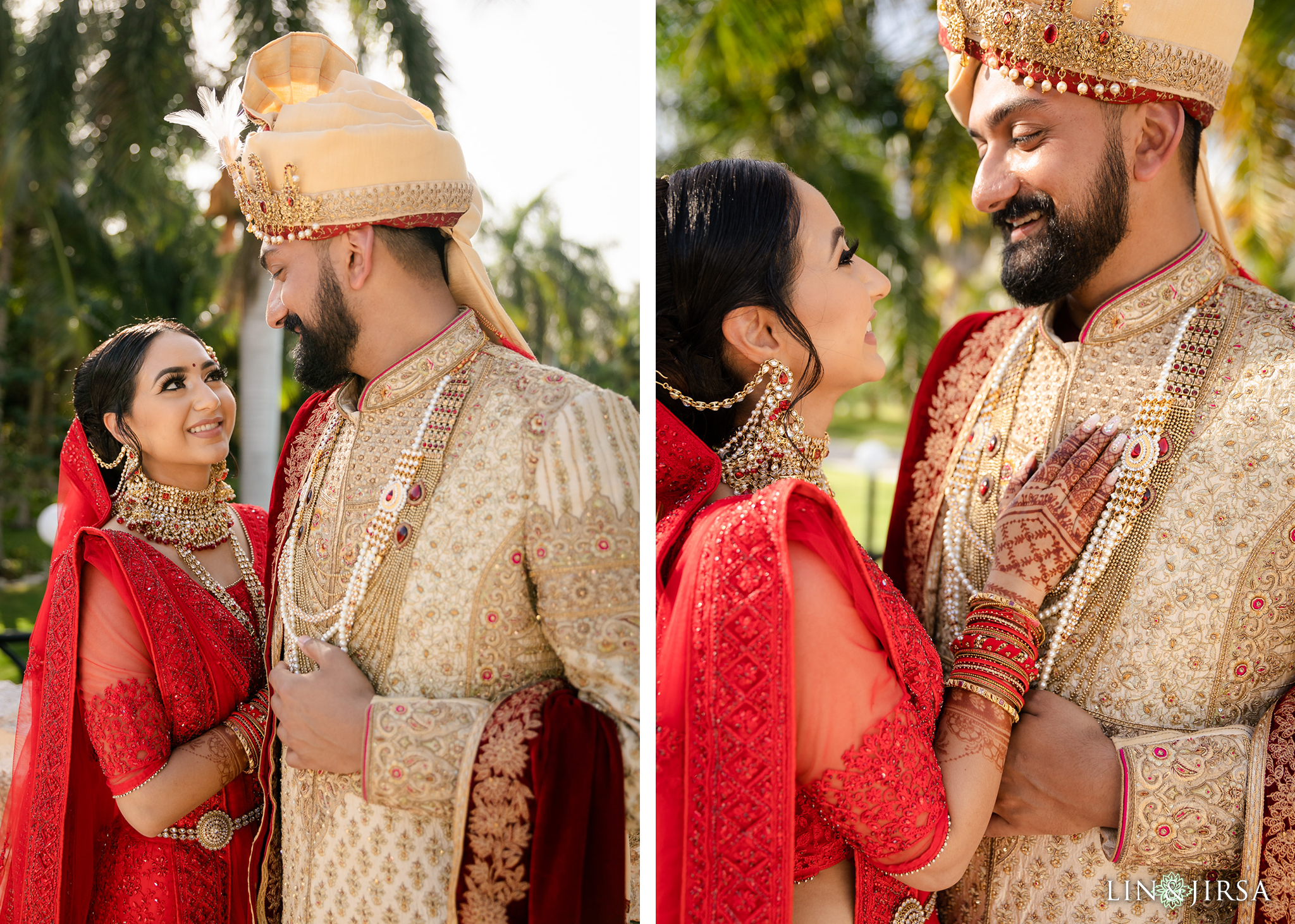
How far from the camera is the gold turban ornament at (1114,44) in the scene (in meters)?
1.54

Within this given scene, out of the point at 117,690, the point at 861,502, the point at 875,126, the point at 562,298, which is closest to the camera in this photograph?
the point at 117,690

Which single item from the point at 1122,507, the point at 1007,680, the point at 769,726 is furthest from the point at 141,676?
the point at 1122,507

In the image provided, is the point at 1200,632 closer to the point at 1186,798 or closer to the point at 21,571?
the point at 1186,798

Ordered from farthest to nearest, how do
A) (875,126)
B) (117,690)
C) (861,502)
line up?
1. (861,502)
2. (875,126)
3. (117,690)

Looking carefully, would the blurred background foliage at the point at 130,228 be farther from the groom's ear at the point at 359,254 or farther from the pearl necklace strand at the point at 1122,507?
the pearl necklace strand at the point at 1122,507

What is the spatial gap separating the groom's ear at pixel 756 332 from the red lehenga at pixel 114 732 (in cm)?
107

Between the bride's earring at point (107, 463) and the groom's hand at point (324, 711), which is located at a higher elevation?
the bride's earring at point (107, 463)

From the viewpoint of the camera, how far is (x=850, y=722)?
124cm

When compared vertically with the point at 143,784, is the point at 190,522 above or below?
above

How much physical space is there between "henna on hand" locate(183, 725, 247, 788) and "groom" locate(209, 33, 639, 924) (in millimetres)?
100

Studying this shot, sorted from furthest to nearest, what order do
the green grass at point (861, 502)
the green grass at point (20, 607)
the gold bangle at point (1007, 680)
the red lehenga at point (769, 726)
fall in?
the green grass at point (861, 502), the green grass at point (20, 607), the gold bangle at point (1007, 680), the red lehenga at point (769, 726)

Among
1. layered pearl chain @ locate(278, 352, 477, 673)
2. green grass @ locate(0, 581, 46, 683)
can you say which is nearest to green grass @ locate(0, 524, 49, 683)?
green grass @ locate(0, 581, 46, 683)

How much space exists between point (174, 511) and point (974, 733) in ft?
4.85

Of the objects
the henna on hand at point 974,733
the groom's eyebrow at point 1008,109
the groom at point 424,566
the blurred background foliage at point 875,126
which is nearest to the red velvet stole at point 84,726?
the groom at point 424,566
